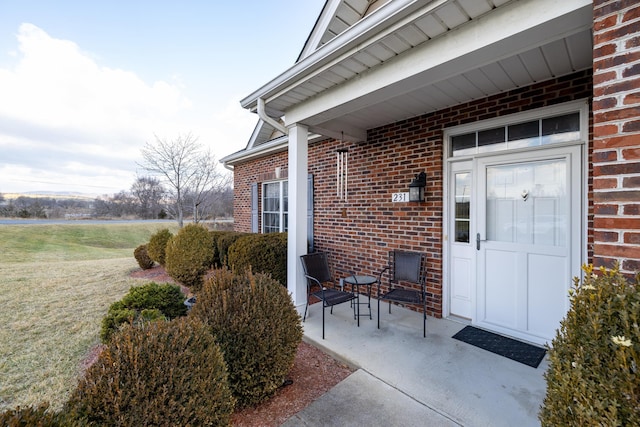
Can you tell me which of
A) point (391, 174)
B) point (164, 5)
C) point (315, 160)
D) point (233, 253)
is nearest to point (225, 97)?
point (164, 5)

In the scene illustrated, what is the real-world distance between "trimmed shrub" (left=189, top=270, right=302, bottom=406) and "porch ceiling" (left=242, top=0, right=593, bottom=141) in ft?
7.24

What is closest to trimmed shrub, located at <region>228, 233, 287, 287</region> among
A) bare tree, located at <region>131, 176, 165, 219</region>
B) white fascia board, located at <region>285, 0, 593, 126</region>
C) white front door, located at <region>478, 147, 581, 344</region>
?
white fascia board, located at <region>285, 0, 593, 126</region>

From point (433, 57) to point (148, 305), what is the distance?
4268 millimetres

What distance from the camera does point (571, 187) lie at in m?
2.75

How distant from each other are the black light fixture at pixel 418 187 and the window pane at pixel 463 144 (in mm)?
493

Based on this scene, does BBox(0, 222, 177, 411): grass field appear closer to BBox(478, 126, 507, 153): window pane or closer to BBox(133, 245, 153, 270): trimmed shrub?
BBox(133, 245, 153, 270): trimmed shrub

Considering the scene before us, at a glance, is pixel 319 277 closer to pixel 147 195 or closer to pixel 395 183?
pixel 395 183

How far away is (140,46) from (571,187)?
29.1ft

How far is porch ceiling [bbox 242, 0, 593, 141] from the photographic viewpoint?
6.12 ft

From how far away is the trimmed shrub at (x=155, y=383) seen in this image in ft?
4.11

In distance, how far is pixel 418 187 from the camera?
147 inches

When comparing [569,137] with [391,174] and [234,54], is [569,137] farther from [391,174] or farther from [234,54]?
[234,54]

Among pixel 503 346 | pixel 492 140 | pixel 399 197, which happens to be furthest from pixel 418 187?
pixel 503 346

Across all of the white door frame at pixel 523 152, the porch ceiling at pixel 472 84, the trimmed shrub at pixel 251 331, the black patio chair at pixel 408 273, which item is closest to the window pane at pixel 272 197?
the porch ceiling at pixel 472 84
